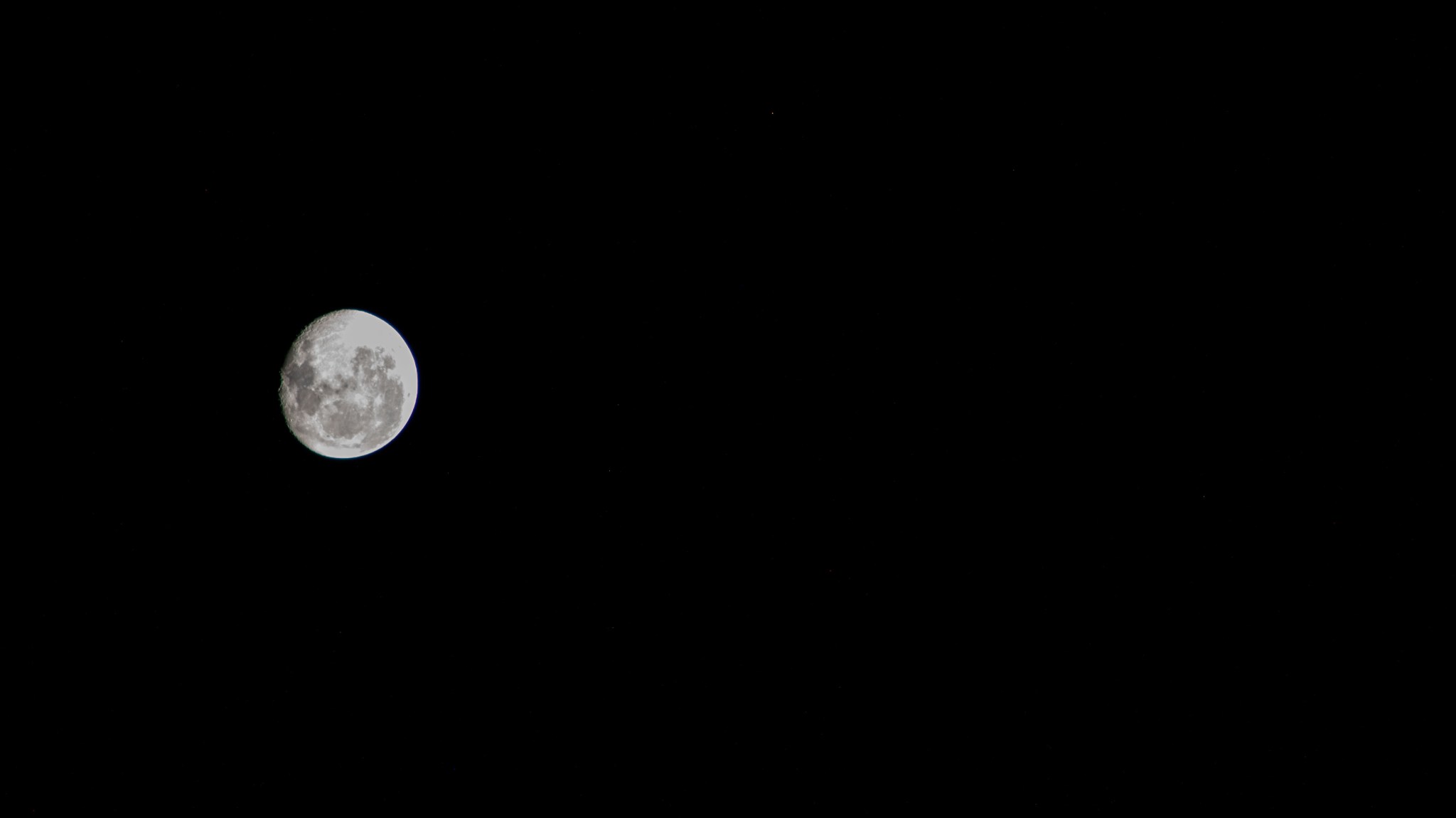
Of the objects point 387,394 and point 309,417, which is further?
point 387,394

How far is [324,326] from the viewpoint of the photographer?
3752 millimetres

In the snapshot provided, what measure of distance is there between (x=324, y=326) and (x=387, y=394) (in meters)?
0.35

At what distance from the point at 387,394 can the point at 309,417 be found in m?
0.33

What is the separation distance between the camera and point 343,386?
3635 millimetres

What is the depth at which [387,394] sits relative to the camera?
3.83 m

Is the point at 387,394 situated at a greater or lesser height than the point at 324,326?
lesser

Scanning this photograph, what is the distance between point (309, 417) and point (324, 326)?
0.39 meters

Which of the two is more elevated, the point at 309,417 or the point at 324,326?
the point at 324,326

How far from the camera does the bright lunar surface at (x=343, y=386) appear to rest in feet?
11.8

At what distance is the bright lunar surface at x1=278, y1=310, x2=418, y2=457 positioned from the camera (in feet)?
11.8
